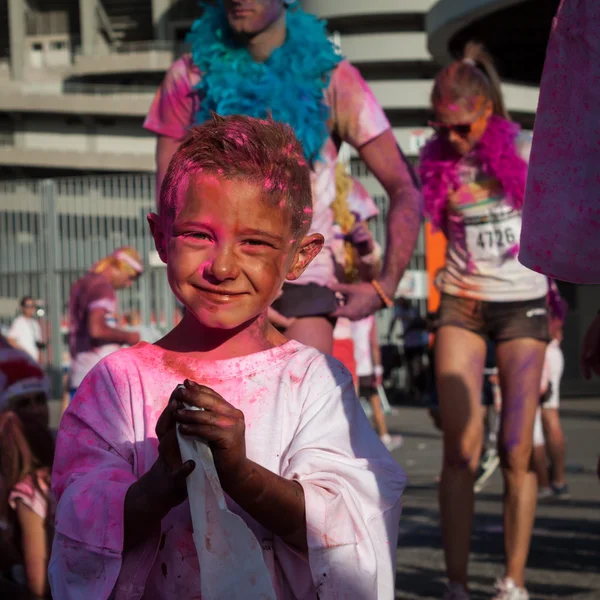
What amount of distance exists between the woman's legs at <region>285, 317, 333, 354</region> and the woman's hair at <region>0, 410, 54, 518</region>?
109 cm

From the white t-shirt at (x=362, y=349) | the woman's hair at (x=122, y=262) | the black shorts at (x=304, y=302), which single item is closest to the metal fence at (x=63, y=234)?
the white t-shirt at (x=362, y=349)

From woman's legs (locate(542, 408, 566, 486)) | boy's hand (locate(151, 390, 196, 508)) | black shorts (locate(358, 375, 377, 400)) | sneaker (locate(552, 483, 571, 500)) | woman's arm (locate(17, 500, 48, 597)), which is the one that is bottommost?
black shorts (locate(358, 375, 377, 400))

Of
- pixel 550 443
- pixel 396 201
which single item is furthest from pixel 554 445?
pixel 396 201

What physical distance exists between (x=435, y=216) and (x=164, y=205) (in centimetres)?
293

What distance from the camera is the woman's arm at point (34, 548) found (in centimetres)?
397

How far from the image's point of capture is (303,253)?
92.7 inches

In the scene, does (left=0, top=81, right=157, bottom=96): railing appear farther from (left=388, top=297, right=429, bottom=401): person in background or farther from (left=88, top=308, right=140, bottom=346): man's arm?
(left=88, top=308, right=140, bottom=346): man's arm

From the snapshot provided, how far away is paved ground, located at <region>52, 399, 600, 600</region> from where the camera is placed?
4719 mm

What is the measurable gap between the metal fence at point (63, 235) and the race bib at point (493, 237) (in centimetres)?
1669

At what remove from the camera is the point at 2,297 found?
2292cm

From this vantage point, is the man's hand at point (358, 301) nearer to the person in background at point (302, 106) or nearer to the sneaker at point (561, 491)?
the person in background at point (302, 106)

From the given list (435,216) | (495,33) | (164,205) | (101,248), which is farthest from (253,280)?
(495,33)

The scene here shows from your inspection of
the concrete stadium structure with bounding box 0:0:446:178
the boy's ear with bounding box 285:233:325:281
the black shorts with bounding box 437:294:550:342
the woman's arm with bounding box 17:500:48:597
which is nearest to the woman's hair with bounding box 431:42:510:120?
the black shorts with bounding box 437:294:550:342

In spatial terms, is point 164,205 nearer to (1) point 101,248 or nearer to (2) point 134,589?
(2) point 134,589
